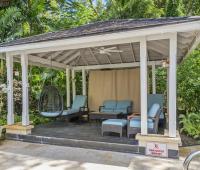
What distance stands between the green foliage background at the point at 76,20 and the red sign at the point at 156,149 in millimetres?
2249

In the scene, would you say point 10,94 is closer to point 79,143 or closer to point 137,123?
point 79,143

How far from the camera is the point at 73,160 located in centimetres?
554

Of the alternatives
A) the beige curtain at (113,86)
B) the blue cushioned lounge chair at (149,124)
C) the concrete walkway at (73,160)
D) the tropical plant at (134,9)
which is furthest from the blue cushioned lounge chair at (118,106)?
the tropical plant at (134,9)

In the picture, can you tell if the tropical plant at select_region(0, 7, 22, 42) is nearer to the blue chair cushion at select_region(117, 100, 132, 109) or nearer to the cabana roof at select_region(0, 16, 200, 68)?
the cabana roof at select_region(0, 16, 200, 68)

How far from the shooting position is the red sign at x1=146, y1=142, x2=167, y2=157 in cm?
568

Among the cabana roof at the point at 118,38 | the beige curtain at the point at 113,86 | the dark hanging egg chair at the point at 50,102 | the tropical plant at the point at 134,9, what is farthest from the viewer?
the tropical plant at the point at 134,9

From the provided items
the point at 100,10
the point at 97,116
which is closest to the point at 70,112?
the point at 97,116

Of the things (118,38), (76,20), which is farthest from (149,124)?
(76,20)

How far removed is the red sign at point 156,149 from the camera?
5680mm

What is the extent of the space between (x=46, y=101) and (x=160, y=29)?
17.0 ft

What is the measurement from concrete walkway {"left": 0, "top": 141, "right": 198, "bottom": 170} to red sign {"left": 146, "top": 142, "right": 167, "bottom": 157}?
0.61ft

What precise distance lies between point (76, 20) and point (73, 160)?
12574 millimetres

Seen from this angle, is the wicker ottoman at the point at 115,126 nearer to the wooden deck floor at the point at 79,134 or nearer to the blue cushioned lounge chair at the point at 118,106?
the wooden deck floor at the point at 79,134

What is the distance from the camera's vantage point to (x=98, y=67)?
11.4 metres
